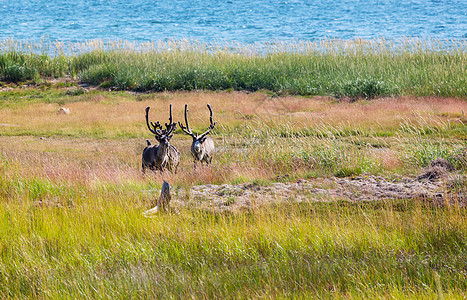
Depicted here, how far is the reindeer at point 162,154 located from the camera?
9914mm

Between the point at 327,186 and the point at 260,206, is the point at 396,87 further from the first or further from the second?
the point at 260,206

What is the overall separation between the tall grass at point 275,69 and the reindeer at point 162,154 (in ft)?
46.8

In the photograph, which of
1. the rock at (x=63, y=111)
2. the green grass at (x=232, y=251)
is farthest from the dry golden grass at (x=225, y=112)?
the green grass at (x=232, y=251)

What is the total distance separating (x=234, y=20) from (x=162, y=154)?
70.7m

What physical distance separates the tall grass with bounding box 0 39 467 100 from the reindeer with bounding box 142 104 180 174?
14279mm

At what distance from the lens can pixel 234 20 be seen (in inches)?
3054

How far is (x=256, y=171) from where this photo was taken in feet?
33.8

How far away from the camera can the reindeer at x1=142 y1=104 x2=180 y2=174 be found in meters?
9.91

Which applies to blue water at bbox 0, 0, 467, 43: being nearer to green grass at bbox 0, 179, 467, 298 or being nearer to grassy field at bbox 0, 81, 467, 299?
grassy field at bbox 0, 81, 467, 299

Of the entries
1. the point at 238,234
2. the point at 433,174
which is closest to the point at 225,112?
the point at 433,174

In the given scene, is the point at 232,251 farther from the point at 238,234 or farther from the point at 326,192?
the point at 326,192

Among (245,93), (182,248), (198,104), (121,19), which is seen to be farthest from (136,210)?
(121,19)

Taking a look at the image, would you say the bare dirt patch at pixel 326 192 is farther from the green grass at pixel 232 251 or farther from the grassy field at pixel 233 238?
the green grass at pixel 232 251

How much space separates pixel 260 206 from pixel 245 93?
1790 centimetres
